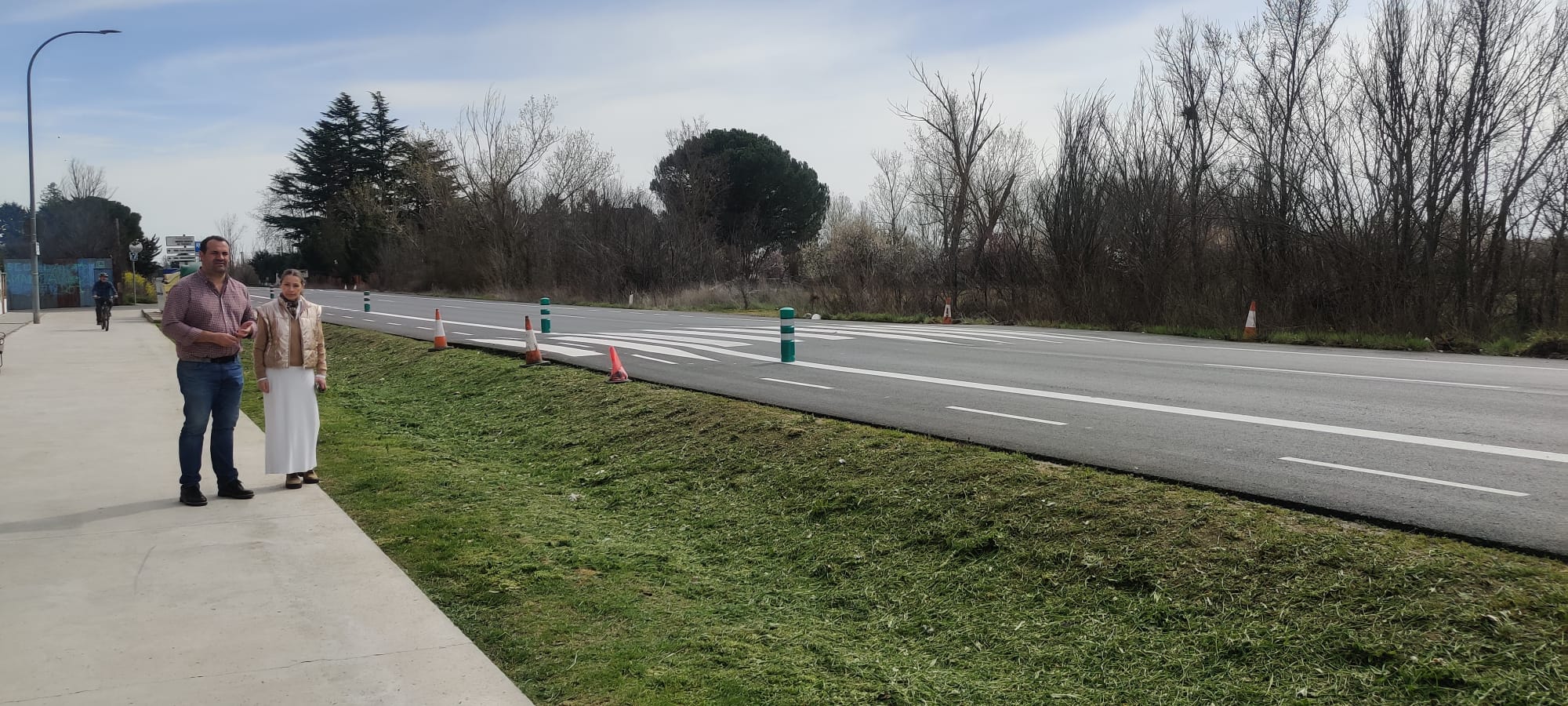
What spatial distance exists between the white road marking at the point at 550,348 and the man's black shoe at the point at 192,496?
27.4 feet

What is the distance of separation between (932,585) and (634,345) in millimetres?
12843

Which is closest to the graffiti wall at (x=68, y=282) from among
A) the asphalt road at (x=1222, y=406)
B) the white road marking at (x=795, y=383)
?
the asphalt road at (x=1222, y=406)

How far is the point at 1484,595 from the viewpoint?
14.1 ft

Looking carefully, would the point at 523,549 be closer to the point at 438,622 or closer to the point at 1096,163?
the point at 438,622

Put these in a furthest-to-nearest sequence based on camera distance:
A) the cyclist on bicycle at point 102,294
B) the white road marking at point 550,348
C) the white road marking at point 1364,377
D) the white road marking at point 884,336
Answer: the cyclist on bicycle at point 102,294, the white road marking at point 884,336, the white road marking at point 550,348, the white road marking at point 1364,377

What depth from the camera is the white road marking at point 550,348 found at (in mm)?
16109

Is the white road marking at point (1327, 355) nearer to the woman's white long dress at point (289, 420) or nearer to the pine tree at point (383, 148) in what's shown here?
the woman's white long dress at point (289, 420)

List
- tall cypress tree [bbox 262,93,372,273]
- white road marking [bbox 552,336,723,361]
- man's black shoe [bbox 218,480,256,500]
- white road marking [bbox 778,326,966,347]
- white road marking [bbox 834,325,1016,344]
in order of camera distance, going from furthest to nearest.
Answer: tall cypress tree [bbox 262,93,372,273]
white road marking [bbox 834,325,1016,344]
white road marking [bbox 778,326,966,347]
white road marking [bbox 552,336,723,361]
man's black shoe [bbox 218,480,256,500]

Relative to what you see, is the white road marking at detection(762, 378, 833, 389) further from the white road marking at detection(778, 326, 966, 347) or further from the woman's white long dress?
the white road marking at detection(778, 326, 966, 347)

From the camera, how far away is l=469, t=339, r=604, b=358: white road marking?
16109 millimetres

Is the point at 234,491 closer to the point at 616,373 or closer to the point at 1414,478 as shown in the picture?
the point at 616,373

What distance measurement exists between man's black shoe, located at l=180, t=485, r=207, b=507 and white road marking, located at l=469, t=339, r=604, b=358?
8361 millimetres

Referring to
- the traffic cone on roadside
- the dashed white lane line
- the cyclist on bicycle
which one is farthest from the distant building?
the dashed white lane line

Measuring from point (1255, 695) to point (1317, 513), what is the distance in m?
1.84
